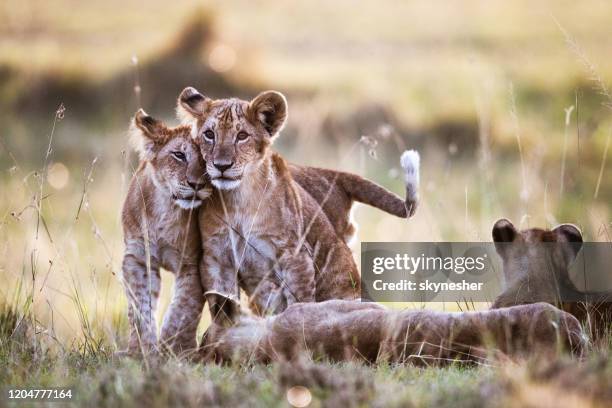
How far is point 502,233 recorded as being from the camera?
5961mm

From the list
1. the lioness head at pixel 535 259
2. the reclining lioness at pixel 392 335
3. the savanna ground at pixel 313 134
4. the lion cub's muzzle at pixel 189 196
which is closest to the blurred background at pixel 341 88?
the savanna ground at pixel 313 134

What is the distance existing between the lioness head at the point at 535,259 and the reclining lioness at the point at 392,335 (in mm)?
618

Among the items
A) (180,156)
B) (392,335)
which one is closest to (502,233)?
(392,335)

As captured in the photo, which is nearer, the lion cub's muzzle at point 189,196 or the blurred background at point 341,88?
the lion cub's muzzle at point 189,196

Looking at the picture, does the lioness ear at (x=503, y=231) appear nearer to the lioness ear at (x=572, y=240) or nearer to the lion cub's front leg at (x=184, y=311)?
the lioness ear at (x=572, y=240)

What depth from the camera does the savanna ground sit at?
4.71m

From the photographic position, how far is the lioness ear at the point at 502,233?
594 cm

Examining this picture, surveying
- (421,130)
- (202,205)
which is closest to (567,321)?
(202,205)

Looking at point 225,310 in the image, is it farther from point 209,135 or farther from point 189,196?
point 209,135

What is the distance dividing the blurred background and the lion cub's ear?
2.69 meters

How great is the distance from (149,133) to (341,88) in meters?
11.6

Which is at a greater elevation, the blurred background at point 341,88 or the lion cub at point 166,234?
the blurred background at point 341,88

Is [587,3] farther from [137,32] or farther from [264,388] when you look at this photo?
[264,388]

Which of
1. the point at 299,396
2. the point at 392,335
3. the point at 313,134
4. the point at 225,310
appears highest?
the point at 313,134
